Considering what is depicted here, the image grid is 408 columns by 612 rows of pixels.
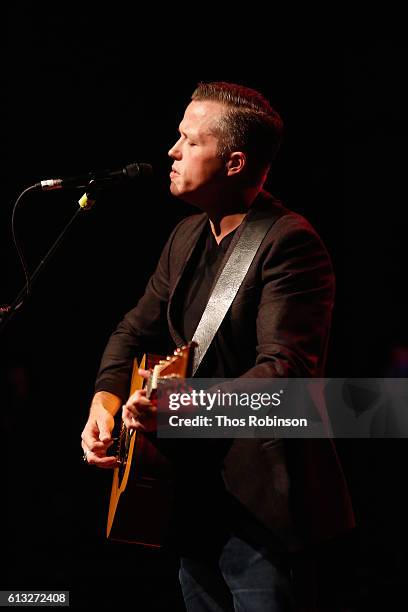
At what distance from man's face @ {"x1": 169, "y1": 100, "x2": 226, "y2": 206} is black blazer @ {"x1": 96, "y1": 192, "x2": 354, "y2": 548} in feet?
0.61

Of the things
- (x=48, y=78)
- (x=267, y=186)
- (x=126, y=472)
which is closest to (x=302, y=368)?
(x=126, y=472)

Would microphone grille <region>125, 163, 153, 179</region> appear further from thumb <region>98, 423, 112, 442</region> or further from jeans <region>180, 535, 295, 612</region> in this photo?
jeans <region>180, 535, 295, 612</region>

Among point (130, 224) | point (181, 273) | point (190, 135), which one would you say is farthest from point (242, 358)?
point (130, 224)

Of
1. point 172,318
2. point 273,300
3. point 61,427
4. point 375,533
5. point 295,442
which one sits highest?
point 273,300

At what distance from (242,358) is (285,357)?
0.29 m

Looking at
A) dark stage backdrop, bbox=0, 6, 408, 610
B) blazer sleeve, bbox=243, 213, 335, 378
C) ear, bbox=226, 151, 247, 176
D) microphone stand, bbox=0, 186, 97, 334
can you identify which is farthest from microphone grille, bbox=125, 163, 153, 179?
dark stage backdrop, bbox=0, 6, 408, 610

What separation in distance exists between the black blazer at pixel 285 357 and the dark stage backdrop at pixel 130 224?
73.3 inches

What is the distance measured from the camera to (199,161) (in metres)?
2.42

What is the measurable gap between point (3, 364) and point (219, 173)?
8.03 feet

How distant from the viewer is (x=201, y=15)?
4012 millimetres

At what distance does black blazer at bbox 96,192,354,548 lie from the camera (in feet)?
6.77

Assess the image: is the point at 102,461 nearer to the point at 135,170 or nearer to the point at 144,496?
the point at 144,496

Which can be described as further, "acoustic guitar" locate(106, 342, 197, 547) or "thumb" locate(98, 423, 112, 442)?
"thumb" locate(98, 423, 112, 442)

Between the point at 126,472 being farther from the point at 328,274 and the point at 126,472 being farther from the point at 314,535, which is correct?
the point at 328,274
